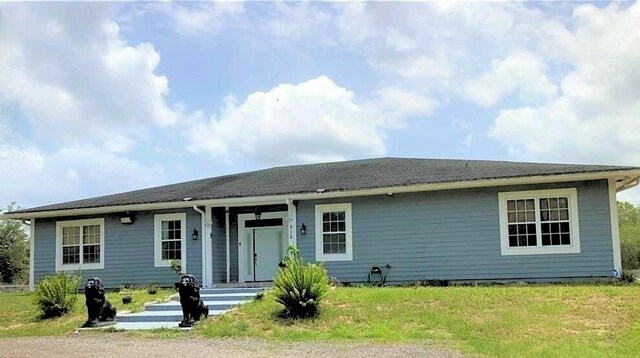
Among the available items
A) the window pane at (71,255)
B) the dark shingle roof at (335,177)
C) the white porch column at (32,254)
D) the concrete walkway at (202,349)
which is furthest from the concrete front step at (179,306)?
the white porch column at (32,254)

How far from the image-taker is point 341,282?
1734 cm

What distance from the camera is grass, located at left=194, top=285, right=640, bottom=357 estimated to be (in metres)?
9.97

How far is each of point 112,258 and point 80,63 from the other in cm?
675

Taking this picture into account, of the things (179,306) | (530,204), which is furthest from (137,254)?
(530,204)

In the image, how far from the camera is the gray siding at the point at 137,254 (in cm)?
1877

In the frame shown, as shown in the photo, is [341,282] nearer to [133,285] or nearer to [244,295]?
[244,295]

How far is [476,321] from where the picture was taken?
11.3 meters

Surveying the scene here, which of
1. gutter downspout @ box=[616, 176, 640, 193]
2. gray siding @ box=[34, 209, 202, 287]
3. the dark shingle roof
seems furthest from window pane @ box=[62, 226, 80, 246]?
gutter downspout @ box=[616, 176, 640, 193]

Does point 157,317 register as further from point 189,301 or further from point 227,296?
point 227,296

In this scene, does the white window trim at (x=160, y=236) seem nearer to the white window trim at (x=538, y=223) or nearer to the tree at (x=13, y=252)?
the white window trim at (x=538, y=223)

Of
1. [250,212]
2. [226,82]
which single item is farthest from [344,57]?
[250,212]

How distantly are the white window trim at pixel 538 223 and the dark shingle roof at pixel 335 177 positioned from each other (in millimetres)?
564

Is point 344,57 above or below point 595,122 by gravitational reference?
above

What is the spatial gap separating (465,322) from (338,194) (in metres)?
6.60
